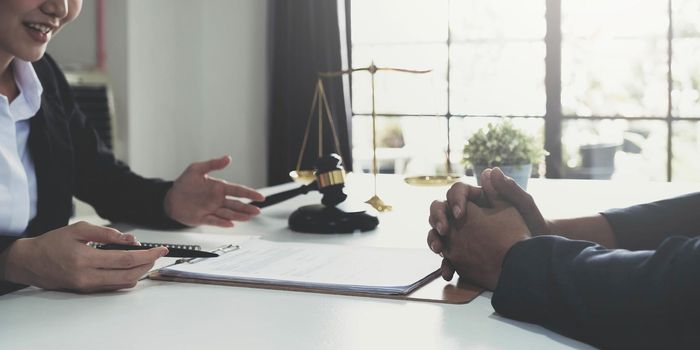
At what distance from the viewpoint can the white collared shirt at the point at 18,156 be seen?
55.9 inches

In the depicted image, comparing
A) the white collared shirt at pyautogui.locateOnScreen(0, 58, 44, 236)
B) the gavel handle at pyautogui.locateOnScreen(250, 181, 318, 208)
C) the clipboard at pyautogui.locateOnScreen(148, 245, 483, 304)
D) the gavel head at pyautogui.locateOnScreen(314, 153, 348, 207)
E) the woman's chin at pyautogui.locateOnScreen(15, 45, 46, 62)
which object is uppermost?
the woman's chin at pyautogui.locateOnScreen(15, 45, 46, 62)

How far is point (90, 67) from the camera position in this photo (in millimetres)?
4492

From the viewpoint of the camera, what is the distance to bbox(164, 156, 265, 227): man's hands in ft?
5.73

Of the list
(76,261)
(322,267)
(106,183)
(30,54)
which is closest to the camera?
(76,261)

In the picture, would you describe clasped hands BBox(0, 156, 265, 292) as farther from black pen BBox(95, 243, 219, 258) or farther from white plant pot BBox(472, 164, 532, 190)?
white plant pot BBox(472, 164, 532, 190)

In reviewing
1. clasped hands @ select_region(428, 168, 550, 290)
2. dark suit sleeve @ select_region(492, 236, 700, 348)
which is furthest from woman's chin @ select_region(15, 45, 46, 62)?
dark suit sleeve @ select_region(492, 236, 700, 348)

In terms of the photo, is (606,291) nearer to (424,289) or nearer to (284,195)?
(424,289)

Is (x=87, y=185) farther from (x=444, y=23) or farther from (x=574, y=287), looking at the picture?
(x=444, y=23)

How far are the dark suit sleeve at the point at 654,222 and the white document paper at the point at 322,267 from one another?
0.93 ft

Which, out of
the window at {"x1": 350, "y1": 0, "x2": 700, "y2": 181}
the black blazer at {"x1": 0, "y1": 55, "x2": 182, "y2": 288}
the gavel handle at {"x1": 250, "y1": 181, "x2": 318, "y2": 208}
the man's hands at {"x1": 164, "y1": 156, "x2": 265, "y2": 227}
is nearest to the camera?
the black blazer at {"x1": 0, "y1": 55, "x2": 182, "y2": 288}

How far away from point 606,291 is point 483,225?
0.84 ft

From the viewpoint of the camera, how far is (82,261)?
44.7 inches

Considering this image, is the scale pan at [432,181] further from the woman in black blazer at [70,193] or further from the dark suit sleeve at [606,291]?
the dark suit sleeve at [606,291]

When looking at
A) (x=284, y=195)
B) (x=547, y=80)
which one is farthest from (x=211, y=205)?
(x=547, y=80)
